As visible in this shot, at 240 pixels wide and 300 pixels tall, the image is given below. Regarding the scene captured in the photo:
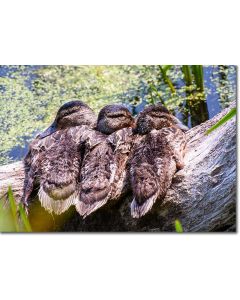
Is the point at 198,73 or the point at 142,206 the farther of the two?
the point at 198,73

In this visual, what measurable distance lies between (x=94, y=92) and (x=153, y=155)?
21.7 inches

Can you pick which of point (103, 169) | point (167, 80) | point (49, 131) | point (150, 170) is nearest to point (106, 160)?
point (103, 169)

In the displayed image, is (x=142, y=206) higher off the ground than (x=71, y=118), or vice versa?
(x=71, y=118)

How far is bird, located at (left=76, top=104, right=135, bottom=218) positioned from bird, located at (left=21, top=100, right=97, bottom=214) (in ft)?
0.14

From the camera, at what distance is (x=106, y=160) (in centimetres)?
279

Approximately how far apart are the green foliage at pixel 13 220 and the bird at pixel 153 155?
454mm

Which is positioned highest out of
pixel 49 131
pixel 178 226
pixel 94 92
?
pixel 94 92

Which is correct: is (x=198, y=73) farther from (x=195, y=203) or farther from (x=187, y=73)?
(x=195, y=203)

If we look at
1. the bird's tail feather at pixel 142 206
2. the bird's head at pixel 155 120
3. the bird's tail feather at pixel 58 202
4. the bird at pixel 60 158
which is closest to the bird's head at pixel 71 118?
the bird at pixel 60 158

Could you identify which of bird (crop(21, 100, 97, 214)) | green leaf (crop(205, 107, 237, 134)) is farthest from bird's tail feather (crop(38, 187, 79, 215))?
green leaf (crop(205, 107, 237, 134))

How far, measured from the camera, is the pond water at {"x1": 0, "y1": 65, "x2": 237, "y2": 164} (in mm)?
3000

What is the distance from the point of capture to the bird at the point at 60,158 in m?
2.76
